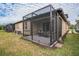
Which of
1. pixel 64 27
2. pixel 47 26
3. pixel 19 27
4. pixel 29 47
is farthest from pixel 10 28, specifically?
pixel 64 27

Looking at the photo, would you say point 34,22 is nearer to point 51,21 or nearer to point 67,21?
point 51,21

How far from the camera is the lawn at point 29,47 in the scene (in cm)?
290

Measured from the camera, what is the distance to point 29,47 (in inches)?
115

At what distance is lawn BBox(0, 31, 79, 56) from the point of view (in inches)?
114

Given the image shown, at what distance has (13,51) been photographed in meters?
2.92

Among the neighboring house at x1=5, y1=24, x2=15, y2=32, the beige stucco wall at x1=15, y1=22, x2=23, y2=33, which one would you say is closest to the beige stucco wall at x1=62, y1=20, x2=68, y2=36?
the beige stucco wall at x1=15, y1=22, x2=23, y2=33

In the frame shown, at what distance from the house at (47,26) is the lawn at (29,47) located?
0.07m

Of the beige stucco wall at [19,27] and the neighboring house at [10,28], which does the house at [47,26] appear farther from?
the neighboring house at [10,28]

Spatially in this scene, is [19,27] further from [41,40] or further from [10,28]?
[41,40]

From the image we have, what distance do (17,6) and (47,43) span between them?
0.60 meters

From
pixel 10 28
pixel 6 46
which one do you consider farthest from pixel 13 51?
pixel 10 28

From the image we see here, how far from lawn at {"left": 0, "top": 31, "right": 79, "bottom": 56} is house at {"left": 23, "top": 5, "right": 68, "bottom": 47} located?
0.07 meters

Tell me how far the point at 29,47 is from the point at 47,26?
1.13 ft

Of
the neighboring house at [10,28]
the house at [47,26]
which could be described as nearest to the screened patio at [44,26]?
the house at [47,26]
